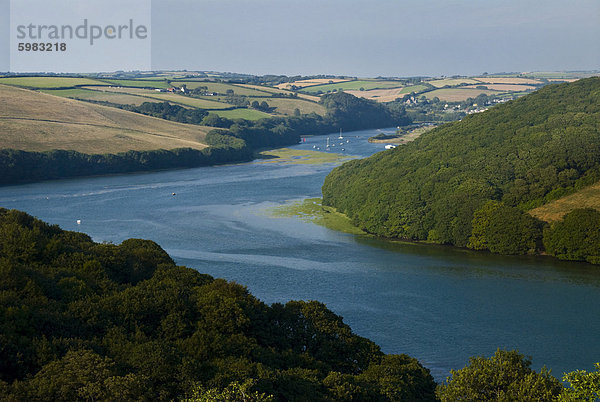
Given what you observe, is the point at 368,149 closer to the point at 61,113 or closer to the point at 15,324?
the point at 61,113

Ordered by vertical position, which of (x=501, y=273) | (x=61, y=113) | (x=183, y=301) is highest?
(x=61, y=113)

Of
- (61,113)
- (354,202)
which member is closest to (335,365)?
(354,202)

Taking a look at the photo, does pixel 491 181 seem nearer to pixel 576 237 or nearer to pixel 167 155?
pixel 576 237

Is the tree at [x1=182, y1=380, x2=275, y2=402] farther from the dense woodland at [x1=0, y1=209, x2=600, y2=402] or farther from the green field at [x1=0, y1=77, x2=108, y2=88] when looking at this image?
the green field at [x1=0, y1=77, x2=108, y2=88]

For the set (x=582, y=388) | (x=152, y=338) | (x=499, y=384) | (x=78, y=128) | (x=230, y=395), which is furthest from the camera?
(x=78, y=128)

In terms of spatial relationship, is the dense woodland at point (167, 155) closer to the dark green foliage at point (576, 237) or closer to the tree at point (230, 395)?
the dark green foliage at point (576, 237)

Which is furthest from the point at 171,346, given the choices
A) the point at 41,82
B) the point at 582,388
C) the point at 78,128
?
the point at 41,82
